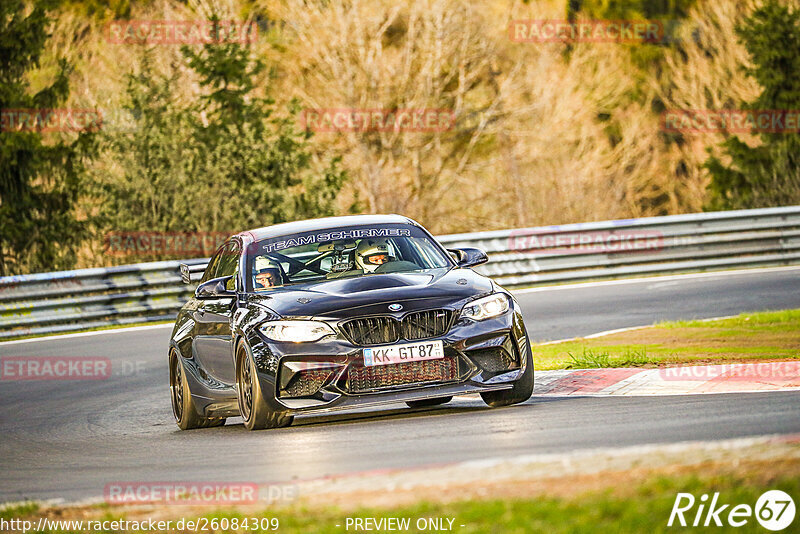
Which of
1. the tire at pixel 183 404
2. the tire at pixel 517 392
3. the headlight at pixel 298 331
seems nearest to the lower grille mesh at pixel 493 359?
the tire at pixel 517 392

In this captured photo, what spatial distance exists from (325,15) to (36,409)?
28647 mm

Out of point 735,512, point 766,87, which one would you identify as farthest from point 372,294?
point 766,87

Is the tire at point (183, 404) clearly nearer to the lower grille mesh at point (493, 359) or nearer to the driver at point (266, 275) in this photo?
the driver at point (266, 275)

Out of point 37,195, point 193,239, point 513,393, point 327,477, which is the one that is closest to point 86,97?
point 37,195

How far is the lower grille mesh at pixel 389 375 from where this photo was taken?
31.4 feet

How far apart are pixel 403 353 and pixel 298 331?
77 cm

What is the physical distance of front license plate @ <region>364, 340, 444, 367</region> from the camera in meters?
9.58

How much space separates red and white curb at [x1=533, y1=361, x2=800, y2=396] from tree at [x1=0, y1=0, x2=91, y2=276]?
58.2 feet

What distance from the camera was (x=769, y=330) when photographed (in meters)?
15.3

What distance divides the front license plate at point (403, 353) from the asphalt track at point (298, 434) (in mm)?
473

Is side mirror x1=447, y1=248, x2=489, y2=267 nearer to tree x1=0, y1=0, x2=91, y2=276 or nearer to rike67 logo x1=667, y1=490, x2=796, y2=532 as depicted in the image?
rike67 logo x1=667, y1=490, x2=796, y2=532

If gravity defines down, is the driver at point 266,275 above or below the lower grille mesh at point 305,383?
above

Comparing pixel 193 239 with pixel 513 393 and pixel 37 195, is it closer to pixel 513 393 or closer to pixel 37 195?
pixel 37 195

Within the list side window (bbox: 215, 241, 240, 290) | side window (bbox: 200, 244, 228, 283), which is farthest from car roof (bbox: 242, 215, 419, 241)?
side window (bbox: 200, 244, 228, 283)
